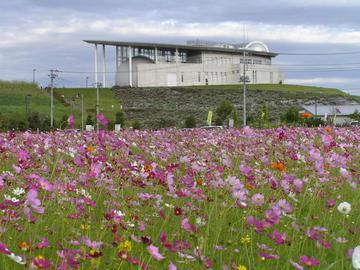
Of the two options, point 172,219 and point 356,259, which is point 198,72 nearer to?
point 172,219

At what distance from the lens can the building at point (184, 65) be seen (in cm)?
9981

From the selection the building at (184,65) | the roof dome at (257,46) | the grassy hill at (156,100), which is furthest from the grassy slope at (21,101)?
the roof dome at (257,46)

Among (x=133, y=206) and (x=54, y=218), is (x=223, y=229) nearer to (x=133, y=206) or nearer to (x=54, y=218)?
(x=133, y=206)

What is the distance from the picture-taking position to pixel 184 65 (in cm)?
10431

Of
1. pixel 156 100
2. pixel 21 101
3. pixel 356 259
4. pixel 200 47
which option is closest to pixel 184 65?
pixel 200 47

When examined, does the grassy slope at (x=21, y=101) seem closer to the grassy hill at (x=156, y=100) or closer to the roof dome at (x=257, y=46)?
the grassy hill at (x=156, y=100)

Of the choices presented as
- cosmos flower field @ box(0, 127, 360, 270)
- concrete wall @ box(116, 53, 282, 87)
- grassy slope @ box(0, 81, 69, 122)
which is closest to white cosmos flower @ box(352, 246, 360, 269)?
cosmos flower field @ box(0, 127, 360, 270)

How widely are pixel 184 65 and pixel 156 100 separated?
23323 mm

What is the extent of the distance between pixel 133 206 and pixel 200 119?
61932 mm

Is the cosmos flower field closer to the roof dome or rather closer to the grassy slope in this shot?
the grassy slope

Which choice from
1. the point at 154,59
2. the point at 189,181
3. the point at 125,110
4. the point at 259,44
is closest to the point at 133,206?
the point at 189,181

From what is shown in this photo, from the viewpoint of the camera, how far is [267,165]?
203 inches

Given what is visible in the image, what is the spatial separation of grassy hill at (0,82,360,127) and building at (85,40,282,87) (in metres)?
6.13

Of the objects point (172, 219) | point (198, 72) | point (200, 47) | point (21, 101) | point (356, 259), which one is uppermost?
point (200, 47)
